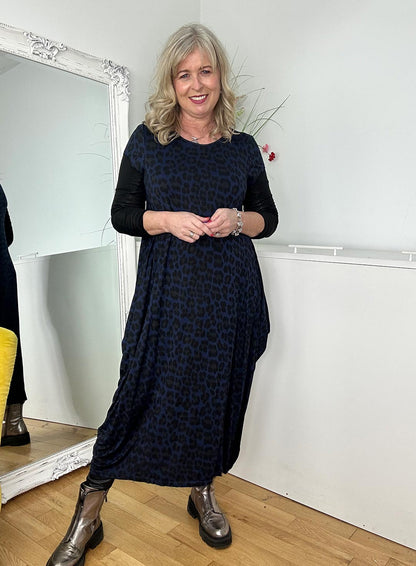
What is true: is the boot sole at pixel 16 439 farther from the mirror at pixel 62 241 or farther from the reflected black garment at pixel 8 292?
the reflected black garment at pixel 8 292

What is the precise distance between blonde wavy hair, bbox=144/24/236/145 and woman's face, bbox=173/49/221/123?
0.05 ft

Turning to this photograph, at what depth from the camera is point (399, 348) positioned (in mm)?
1692

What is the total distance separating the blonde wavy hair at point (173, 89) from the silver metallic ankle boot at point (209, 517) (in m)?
1.19

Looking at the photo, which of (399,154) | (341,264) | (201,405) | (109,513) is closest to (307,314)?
(341,264)

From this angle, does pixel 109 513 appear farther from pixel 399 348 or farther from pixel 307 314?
pixel 399 348

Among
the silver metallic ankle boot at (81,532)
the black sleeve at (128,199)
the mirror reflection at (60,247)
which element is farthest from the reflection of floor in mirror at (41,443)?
the black sleeve at (128,199)

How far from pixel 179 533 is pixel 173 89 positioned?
146cm

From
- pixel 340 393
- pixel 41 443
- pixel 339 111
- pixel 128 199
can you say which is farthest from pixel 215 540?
pixel 339 111

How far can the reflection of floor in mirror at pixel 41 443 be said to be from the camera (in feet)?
6.31

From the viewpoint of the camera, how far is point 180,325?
1573 mm

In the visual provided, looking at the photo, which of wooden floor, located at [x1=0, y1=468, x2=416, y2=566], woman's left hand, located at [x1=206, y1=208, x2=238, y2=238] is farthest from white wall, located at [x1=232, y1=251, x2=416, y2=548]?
woman's left hand, located at [x1=206, y1=208, x2=238, y2=238]

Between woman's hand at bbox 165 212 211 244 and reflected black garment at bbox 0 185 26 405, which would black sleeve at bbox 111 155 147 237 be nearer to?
woman's hand at bbox 165 212 211 244

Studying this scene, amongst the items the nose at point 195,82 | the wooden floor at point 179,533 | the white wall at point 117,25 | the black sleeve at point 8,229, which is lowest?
the wooden floor at point 179,533

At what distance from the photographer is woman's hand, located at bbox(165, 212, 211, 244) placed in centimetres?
147
